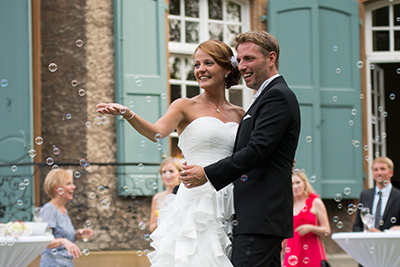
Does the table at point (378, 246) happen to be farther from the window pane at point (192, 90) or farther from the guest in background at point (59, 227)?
the window pane at point (192, 90)

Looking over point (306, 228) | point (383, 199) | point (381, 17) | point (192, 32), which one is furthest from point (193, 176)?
point (381, 17)

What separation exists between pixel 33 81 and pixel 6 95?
393mm

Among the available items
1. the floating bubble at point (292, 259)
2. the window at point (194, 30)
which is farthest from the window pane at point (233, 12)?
the floating bubble at point (292, 259)

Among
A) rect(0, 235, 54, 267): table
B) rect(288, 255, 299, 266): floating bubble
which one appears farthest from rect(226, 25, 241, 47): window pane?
rect(0, 235, 54, 267): table

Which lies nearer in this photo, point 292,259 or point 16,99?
point 292,259

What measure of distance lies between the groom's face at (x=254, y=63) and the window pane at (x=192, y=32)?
5553 millimetres

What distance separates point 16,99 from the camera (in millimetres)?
7641

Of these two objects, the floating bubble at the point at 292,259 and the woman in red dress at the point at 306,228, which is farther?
the woman in red dress at the point at 306,228

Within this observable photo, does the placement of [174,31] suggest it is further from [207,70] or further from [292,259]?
[207,70]

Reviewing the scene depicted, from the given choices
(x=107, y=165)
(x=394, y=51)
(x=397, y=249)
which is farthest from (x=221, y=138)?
(x=394, y=51)

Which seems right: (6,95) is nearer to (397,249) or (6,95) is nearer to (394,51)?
(397,249)

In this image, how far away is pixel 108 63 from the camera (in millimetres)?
8242

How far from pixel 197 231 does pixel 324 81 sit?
19.5ft

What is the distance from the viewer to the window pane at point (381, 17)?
31.6ft
